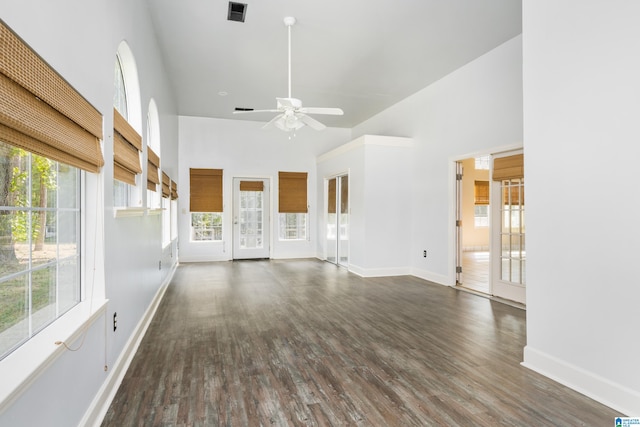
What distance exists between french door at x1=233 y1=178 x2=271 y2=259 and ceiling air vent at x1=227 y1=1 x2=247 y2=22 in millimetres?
4906

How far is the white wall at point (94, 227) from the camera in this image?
135 centimetres

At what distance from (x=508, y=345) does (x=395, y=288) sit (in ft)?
7.80

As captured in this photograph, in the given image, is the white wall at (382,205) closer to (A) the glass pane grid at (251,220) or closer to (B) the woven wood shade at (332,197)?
(B) the woven wood shade at (332,197)

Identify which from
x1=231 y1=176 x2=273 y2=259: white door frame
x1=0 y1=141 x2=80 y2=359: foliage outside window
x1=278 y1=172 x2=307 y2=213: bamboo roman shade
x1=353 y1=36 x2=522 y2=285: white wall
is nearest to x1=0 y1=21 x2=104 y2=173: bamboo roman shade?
x1=0 y1=141 x2=80 y2=359: foliage outside window

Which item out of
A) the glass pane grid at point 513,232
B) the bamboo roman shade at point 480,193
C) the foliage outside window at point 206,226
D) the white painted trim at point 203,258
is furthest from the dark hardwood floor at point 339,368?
the bamboo roman shade at point 480,193

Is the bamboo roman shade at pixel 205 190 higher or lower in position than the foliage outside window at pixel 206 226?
higher

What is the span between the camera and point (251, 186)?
345 inches

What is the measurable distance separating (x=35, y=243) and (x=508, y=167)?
487 centimetres

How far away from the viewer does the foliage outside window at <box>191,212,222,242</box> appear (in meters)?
8.34

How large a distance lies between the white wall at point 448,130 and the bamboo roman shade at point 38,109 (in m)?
4.51

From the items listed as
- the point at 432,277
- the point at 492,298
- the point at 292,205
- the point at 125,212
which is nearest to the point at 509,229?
the point at 492,298

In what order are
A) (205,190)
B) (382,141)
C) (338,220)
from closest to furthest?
(382,141) < (338,220) < (205,190)

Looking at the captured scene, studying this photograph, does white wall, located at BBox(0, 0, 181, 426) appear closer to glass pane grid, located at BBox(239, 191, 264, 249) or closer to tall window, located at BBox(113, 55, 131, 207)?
tall window, located at BBox(113, 55, 131, 207)

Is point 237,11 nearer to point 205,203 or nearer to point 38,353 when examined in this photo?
point 38,353
